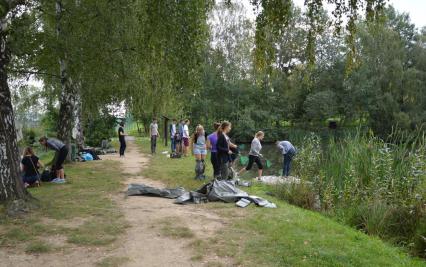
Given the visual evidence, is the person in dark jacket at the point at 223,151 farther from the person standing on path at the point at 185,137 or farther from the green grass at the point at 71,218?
the person standing on path at the point at 185,137

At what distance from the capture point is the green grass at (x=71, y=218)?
604cm

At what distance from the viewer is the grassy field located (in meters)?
5.43

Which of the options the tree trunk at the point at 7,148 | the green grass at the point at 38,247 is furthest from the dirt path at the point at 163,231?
the tree trunk at the point at 7,148

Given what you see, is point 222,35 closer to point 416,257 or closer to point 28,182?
point 28,182

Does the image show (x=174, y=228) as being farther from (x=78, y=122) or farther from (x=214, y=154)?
(x=78, y=122)

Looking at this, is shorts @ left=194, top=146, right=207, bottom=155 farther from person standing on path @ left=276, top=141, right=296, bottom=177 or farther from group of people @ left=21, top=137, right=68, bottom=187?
group of people @ left=21, top=137, right=68, bottom=187

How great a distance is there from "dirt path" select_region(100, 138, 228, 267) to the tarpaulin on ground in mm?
275

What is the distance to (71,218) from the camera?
7238mm

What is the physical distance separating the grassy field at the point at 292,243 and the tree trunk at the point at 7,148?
12.0ft

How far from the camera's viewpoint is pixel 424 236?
7.03 meters

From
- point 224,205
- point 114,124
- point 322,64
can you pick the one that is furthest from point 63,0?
point 322,64

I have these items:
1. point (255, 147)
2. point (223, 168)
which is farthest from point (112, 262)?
point (255, 147)

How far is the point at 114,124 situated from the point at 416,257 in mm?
20450

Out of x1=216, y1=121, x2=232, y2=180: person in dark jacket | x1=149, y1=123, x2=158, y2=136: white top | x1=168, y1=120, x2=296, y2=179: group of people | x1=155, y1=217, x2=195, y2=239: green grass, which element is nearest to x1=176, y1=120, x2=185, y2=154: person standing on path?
x1=149, y1=123, x2=158, y2=136: white top
